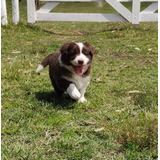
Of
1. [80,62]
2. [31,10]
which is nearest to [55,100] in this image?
[80,62]

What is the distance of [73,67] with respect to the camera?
3.12 metres

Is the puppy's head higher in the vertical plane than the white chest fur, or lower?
higher

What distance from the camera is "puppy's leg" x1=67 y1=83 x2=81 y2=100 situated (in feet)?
10.2

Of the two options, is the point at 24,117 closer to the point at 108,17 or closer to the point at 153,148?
the point at 153,148

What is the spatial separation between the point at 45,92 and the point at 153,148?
191 cm

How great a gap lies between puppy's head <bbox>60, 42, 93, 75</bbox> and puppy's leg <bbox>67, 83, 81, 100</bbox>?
18 cm

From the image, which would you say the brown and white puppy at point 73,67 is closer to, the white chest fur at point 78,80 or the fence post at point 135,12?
the white chest fur at point 78,80

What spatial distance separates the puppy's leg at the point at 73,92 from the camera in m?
3.10

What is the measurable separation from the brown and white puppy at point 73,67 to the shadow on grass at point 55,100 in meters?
0.22

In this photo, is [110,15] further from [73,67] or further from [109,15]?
[73,67]

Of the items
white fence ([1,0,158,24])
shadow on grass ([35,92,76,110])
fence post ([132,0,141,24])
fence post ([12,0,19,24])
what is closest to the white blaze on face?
shadow on grass ([35,92,76,110])

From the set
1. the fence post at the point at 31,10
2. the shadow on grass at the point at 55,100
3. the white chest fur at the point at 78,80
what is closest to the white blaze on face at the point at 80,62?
the white chest fur at the point at 78,80

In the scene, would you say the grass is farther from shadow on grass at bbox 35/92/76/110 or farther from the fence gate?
the fence gate

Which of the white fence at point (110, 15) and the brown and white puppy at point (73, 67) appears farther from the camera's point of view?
the white fence at point (110, 15)
